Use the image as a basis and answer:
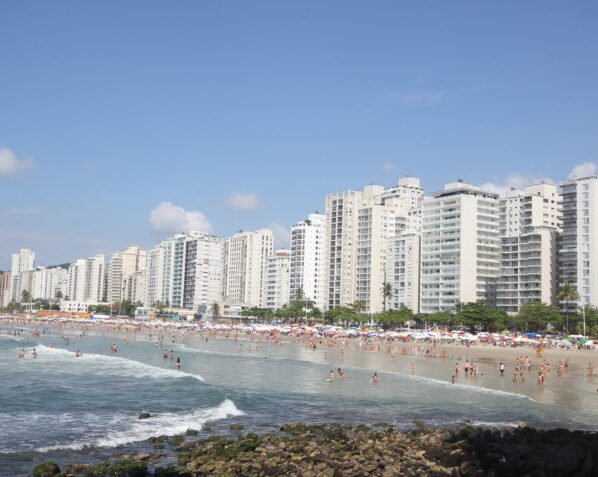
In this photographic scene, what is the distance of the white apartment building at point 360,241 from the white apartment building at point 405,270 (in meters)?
3.42

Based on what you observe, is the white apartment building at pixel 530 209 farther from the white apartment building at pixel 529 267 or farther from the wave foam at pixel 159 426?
the wave foam at pixel 159 426

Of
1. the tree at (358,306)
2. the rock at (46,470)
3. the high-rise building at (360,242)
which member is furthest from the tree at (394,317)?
the rock at (46,470)

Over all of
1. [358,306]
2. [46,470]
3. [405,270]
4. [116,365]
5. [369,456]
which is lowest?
[116,365]

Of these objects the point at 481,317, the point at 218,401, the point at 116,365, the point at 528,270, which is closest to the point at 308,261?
the point at 528,270

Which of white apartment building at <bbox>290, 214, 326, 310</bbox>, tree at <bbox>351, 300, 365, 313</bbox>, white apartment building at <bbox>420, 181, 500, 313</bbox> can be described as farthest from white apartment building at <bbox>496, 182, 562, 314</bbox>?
white apartment building at <bbox>290, 214, 326, 310</bbox>

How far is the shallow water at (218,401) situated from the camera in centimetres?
2912

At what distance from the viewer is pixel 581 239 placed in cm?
13088

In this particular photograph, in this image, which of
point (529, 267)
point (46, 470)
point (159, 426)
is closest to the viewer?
point (46, 470)

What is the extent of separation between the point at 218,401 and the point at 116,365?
2611 centimetres

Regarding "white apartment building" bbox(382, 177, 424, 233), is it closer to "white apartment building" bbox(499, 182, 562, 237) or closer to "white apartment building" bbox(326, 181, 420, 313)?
Answer: "white apartment building" bbox(326, 181, 420, 313)

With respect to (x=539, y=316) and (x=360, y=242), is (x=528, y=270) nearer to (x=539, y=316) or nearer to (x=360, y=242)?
(x=539, y=316)

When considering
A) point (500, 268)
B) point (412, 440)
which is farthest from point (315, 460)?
point (500, 268)

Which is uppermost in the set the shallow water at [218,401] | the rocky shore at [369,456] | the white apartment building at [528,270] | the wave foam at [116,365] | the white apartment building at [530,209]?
the white apartment building at [530,209]

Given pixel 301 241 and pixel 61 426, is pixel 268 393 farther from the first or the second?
pixel 301 241
